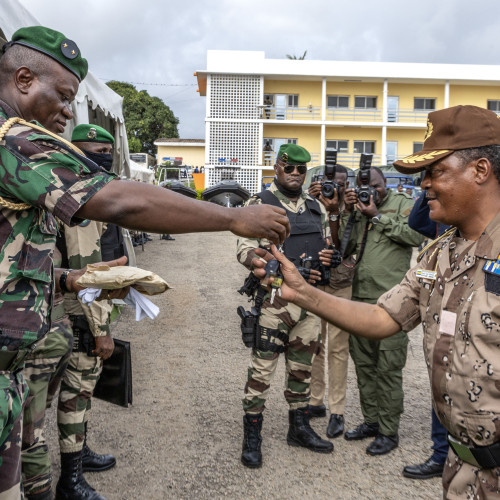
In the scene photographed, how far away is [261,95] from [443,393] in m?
30.4

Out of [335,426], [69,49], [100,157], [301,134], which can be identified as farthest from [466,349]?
[301,134]

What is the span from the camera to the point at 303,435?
3.83m

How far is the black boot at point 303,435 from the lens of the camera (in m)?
3.81

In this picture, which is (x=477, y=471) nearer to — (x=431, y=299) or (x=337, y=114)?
(x=431, y=299)

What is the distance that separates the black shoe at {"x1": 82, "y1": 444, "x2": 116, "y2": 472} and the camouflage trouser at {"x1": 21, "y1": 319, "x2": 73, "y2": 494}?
2.70ft

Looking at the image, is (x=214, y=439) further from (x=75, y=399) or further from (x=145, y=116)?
(x=145, y=116)

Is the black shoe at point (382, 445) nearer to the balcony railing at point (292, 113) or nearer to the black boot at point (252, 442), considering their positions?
the black boot at point (252, 442)

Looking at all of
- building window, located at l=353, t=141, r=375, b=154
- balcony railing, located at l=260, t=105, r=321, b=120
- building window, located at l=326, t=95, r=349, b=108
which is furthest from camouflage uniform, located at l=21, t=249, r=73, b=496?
building window, located at l=353, t=141, r=375, b=154

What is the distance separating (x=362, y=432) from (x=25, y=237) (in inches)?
126

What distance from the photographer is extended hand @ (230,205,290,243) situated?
5.40ft

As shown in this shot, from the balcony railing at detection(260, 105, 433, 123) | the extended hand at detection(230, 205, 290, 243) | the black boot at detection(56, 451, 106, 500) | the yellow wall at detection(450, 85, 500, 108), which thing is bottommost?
the black boot at detection(56, 451, 106, 500)

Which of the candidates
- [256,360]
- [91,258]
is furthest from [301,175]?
[91,258]

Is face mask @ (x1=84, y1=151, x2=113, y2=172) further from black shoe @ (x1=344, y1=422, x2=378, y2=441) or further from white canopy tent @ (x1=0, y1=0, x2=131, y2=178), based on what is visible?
black shoe @ (x1=344, y1=422, x2=378, y2=441)

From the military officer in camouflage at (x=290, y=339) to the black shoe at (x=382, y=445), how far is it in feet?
1.03
